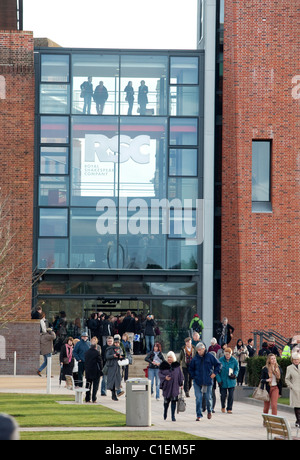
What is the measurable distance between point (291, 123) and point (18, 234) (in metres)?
11.6

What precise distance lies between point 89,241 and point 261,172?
7.42 m

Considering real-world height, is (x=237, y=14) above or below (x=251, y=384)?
above

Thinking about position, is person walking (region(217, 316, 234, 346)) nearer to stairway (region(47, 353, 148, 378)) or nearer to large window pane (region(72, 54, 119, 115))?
stairway (region(47, 353, 148, 378))

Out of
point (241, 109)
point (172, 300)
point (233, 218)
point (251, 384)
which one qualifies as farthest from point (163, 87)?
point (251, 384)

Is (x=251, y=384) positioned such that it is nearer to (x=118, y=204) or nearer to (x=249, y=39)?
(x=118, y=204)

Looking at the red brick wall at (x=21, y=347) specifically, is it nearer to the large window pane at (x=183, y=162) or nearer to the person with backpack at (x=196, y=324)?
the person with backpack at (x=196, y=324)

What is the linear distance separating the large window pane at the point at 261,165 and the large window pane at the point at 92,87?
583 cm

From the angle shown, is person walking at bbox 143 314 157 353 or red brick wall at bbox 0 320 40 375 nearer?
person walking at bbox 143 314 157 353

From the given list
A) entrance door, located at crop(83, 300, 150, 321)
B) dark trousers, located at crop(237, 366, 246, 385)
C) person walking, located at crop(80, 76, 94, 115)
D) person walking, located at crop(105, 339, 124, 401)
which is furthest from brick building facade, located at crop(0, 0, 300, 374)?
person walking, located at crop(105, 339, 124, 401)

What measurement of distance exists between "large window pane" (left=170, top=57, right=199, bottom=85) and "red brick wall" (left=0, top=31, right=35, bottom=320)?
223 inches

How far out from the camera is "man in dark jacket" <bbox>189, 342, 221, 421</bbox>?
66.8 feet

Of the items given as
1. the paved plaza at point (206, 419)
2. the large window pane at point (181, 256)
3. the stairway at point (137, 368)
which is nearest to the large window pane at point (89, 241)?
the large window pane at point (181, 256)

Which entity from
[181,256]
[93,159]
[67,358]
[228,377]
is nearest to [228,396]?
[228,377]

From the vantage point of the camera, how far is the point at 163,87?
1522 inches
